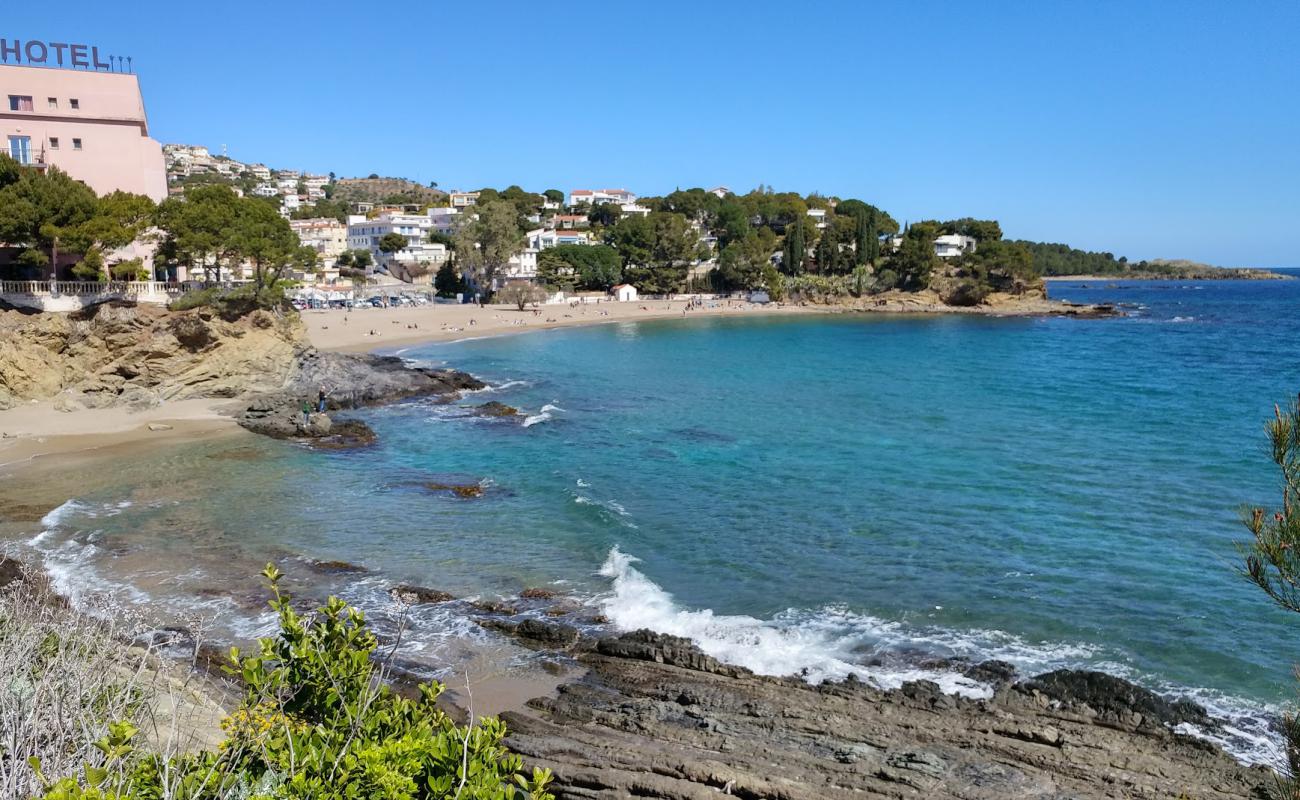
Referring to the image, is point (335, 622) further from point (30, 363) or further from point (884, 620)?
point (30, 363)

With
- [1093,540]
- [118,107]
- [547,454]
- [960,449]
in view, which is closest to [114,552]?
[547,454]

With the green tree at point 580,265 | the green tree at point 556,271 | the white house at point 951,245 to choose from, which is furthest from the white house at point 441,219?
the white house at point 951,245

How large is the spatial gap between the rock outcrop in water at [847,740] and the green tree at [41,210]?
31.0 metres

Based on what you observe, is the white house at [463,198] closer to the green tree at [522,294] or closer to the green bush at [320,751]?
the green tree at [522,294]

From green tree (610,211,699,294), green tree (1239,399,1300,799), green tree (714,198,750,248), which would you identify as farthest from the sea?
green tree (714,198,750,248)

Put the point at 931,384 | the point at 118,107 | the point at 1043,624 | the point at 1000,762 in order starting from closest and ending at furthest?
the point at 1000,762 < the point at 1043,624 < the point at 118,107 < the point at 931,384

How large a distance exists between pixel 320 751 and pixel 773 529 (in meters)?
15.8

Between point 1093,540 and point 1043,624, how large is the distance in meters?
5.55

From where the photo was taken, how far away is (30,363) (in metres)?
30.1

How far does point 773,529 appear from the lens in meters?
20.8

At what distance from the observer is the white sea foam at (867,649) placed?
12359mm

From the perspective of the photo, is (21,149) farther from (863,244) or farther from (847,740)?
(863,244)

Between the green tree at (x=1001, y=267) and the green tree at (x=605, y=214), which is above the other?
the green tree at (x=605, y=214)

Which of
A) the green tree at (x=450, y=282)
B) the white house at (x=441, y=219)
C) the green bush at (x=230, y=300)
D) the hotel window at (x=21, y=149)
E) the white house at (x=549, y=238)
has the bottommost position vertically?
the green bush at (x=230, y=300)
